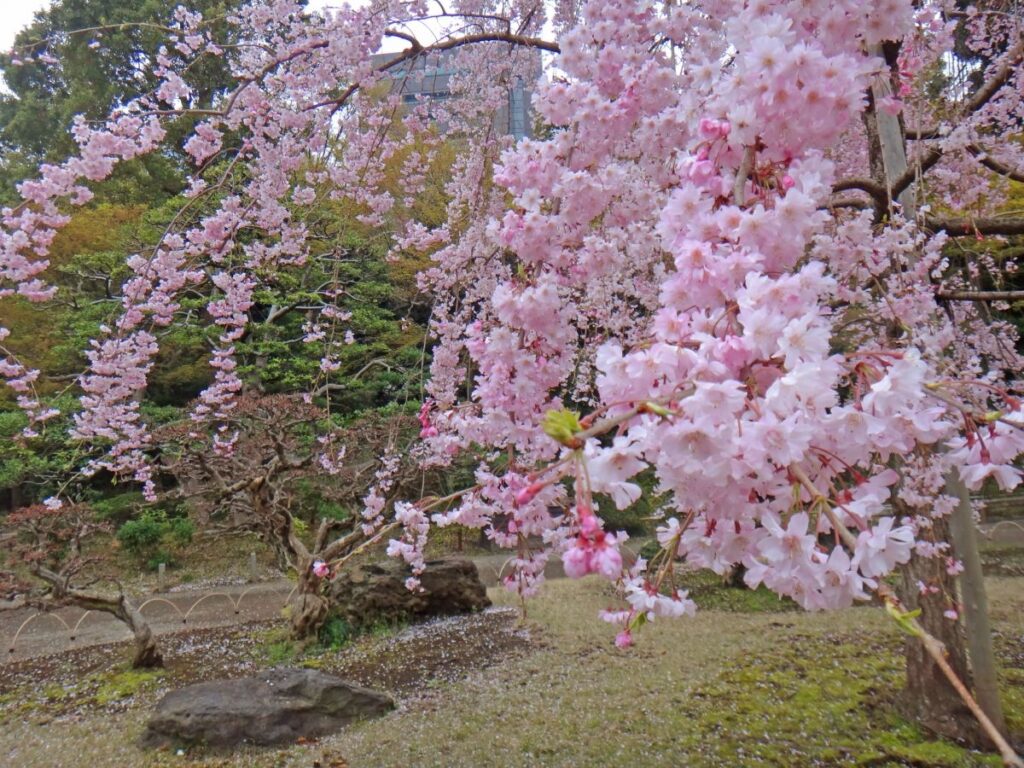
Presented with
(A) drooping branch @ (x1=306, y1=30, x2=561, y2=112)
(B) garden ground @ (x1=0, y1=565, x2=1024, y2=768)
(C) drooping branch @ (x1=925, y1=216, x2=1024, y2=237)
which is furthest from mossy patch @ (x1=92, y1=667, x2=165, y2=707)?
(C) drooping branch @ (x1=925, y1=216, x2=1024, y2=237)

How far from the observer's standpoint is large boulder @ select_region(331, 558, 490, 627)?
260 inches

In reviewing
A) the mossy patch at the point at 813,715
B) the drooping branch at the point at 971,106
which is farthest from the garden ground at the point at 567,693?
the drooping branch at the point at 971,106

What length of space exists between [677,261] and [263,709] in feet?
13.4

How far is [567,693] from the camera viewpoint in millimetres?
4406

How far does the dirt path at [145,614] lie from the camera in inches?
288

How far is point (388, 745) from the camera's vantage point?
147 inches

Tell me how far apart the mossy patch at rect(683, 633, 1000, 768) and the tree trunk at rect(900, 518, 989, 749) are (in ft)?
0.37

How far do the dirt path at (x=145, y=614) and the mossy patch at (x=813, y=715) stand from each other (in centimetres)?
581

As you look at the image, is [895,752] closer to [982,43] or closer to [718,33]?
[718,33]

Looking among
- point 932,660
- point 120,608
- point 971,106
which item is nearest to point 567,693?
point 932,660

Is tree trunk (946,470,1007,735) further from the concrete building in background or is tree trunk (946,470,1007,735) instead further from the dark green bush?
the dark green bush

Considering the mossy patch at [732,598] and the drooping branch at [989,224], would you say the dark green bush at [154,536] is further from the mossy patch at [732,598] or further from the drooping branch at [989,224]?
the drooping branch at [989,224]

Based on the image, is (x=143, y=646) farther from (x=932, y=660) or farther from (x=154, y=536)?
(x=154, y=536)

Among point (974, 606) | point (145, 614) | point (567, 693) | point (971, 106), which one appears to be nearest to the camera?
point (974, 606)
